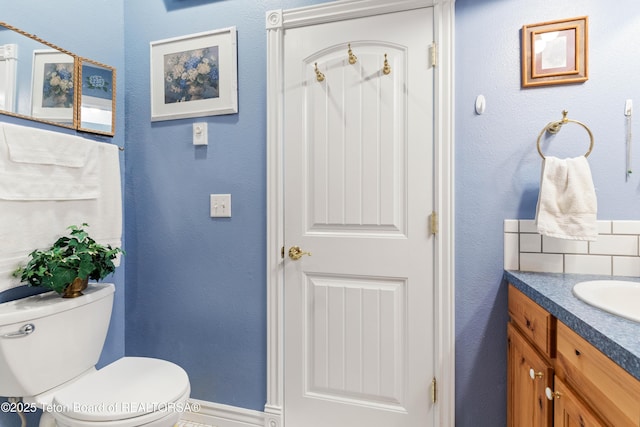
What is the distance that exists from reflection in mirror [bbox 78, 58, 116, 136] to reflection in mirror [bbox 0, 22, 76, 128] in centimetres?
4

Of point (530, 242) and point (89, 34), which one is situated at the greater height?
point (89, 34)

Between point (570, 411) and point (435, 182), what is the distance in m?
0.85

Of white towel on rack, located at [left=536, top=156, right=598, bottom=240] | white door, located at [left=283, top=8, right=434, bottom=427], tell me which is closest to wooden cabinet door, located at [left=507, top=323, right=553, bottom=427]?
white door, located at [left=283, top=8, right=434, bottom=427]

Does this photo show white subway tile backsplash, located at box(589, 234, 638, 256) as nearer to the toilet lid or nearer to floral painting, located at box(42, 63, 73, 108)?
the toilet lid

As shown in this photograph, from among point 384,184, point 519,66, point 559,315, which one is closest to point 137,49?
point 384,184

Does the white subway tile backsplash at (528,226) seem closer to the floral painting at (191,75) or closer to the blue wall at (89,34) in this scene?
the floral painting at (191,75)

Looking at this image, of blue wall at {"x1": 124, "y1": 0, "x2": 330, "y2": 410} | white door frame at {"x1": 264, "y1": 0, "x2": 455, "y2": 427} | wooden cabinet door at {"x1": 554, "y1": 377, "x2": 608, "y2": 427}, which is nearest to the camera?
wooden cabinet door at {"x1": 554, "y1": 377, "x2": 608, "y2": 427}

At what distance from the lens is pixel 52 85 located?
1.51m

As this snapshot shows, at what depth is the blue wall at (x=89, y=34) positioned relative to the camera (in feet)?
4.67

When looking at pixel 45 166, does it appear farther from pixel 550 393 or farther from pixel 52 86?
pixel 550 393

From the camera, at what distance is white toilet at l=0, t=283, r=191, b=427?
3.71 feet

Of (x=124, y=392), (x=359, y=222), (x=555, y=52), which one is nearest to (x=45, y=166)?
(x=124, y=392)

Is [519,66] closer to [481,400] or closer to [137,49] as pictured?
[481,400]

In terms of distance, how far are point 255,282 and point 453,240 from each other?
3.04ft
